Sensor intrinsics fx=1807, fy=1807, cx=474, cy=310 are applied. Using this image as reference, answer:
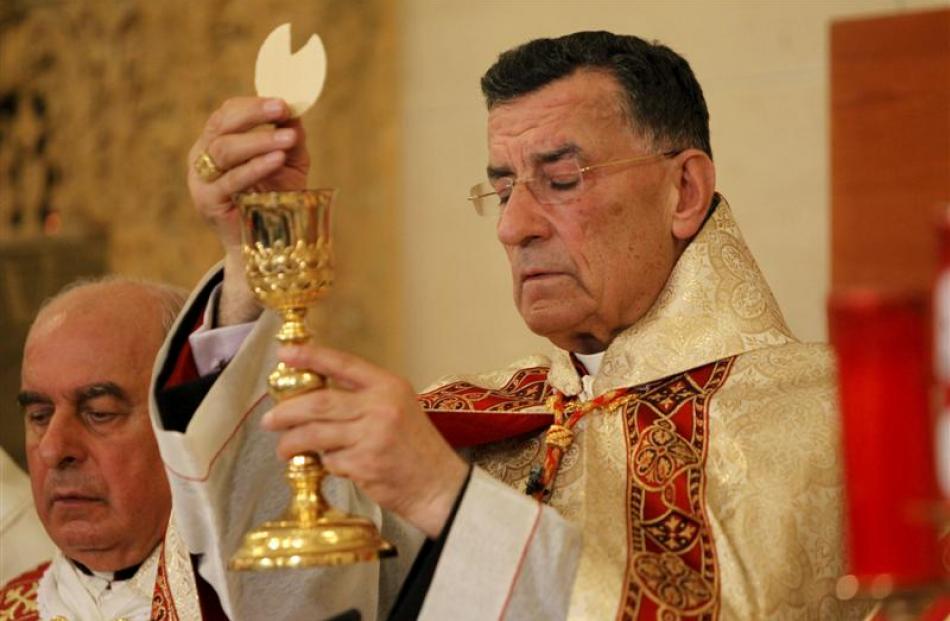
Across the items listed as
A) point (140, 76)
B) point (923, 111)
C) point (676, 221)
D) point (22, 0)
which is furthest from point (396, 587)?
point (22, 0)

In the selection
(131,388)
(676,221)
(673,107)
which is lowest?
(131,388)

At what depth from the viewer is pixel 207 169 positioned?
280 cm

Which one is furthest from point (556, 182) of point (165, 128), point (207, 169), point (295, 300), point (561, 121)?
point (165, 128)

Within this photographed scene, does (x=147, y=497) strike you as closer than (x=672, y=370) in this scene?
No

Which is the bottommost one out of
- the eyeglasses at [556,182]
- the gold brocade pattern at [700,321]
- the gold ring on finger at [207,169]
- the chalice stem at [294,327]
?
the gold brocade pattern at [700,321]

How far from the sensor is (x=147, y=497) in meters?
3.71

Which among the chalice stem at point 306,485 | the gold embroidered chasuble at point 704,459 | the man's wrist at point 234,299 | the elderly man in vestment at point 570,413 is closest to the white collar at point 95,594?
the elderly man in vestment at point 570,413

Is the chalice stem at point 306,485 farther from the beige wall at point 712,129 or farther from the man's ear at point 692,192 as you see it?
the beige wall at point 712,129

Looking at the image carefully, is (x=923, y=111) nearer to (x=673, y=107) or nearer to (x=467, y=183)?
(x=673, y=107)

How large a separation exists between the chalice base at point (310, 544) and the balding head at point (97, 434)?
4.05 feet

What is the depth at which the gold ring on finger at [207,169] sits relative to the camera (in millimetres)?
2781

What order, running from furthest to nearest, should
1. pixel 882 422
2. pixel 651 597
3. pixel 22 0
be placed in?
pixel 22 0, pixel 651 597, pixel 882 422

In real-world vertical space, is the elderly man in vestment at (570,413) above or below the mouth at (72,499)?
above

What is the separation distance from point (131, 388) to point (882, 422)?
230cm
